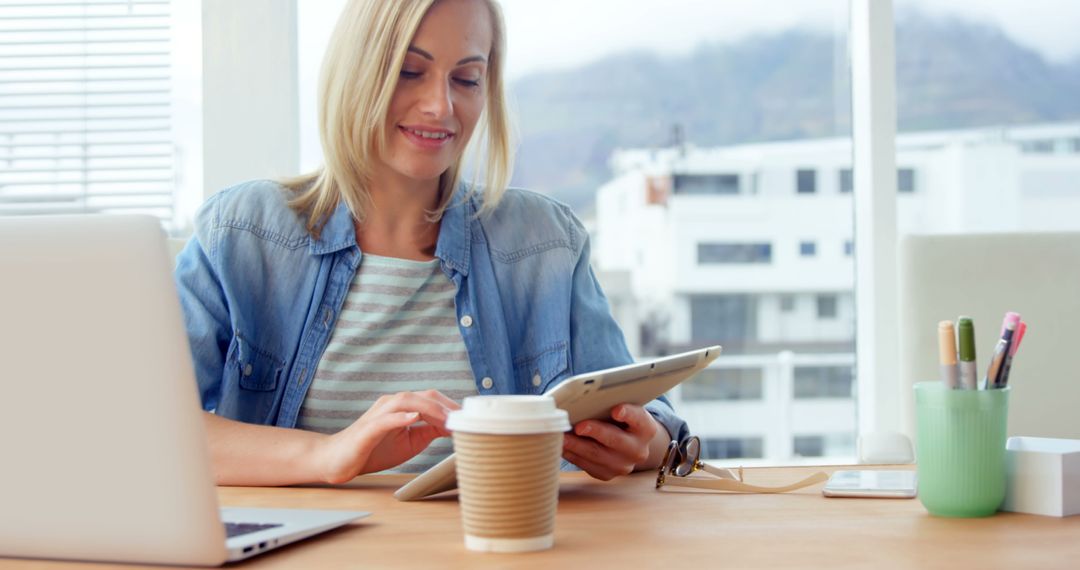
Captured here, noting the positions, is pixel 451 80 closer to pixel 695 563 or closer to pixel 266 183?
pixel 266 183

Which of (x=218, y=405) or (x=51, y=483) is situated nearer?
(x=51, y=483)

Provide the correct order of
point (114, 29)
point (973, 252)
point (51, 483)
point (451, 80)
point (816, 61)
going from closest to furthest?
1. point (51, 483)
2. point (451, 80)
3. point (973, 252)
4. point (114, 29)
5. point (816, 61)

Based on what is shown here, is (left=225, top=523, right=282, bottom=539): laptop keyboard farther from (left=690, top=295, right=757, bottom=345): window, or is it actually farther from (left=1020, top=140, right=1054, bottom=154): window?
(left=690, top=295, right=757, bottom=345): window

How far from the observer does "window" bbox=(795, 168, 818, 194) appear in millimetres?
4043

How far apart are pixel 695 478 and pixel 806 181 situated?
3059mm

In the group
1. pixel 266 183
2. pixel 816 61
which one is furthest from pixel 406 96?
pixel 816 61

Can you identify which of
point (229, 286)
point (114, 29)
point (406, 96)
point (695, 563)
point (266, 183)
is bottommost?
point (695, 563)

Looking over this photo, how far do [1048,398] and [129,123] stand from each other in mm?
1897

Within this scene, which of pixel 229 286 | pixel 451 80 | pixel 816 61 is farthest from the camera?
pixel 816 61

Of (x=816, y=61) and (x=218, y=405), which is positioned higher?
(x=816, y=61)

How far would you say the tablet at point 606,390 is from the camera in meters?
0.96

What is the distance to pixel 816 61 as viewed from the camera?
13.2 ft

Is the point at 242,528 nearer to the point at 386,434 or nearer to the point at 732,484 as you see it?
the point at 386,434

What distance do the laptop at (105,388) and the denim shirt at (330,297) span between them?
681 millimetres
